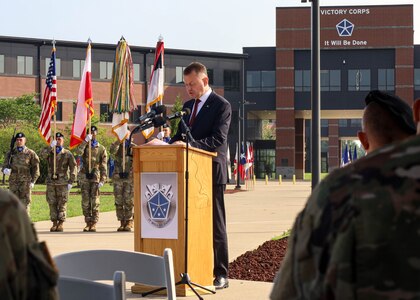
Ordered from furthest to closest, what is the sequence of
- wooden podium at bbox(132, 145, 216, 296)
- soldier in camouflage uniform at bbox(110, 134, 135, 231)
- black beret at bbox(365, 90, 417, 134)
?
soldier in camouflage uniform at bbox(110, 134, 135, 231) → wooden podium at bbox(132, 145, 216, 296) → black beret at bbox(365, 90, 417, 134)

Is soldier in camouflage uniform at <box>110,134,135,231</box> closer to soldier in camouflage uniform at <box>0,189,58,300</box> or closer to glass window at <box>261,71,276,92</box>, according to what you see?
soldier in camouflage uniform at <box>0,189,58,300</box>

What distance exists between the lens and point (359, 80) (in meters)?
77.9

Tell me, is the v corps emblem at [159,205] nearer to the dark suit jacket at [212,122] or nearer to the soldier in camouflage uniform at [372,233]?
the dark suit jacket at [212,122]

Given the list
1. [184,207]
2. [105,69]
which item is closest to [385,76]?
[105,69]

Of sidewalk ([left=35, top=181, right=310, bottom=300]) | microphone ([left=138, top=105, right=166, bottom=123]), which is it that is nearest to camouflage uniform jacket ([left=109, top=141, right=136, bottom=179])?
sidewalk ([left=35, top=181, right=310, bottom=300])

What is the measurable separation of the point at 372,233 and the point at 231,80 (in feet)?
261

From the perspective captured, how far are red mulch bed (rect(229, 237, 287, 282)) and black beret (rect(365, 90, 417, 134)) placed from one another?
268 inches

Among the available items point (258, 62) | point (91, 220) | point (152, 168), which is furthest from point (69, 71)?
point (152, 168)

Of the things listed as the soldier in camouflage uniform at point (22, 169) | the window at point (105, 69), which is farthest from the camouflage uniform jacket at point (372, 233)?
the window at point (105, 69)

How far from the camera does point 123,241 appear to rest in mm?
14812

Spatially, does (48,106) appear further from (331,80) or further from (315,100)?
(331,80)

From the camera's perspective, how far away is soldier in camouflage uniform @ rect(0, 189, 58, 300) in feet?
5.44

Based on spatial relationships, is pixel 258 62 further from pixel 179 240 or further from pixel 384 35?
pixel 179 240

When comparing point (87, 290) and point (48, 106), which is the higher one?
point (48, 106)
